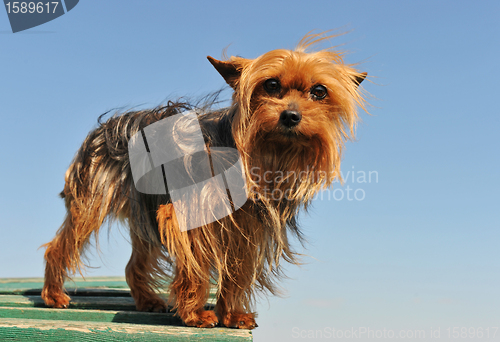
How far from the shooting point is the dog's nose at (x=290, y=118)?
2.46 meters

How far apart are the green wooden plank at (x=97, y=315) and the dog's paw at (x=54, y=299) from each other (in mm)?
228

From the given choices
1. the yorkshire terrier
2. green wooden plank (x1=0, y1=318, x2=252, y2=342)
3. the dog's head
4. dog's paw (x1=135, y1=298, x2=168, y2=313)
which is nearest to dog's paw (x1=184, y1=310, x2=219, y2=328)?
the yorkshire terrier

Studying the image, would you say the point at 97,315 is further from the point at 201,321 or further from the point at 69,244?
the point at 201,321

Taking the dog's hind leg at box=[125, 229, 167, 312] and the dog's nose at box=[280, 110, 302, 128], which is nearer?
the dog's nose at box=[280, 110, 302, 128]

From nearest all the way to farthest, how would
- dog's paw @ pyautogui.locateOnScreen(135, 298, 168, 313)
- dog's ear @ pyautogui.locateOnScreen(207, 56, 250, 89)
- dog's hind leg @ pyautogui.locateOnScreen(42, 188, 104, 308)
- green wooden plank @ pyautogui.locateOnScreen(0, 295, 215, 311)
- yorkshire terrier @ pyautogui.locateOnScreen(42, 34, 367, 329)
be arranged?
yorkshire terrier @ pyautogui.locateOnScreen(42, 34, 367, 329) → dog's ear @ pyautogui.locateOnScreen(207, 56, 250, 89) → dog's hind leg @ pyautogui.locateOnScreen(42, 188, 104, 308) → dog's paw @ pyautogui.locateOnScreen(135, 298, 168, 313) → green wooden plank @ pyautogui.locateOnScreen(0, 295, 215, 311)

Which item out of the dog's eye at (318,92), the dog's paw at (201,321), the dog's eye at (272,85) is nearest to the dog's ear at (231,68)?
the dog's eye at (272,85)

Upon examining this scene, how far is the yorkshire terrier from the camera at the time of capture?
259 centimetres

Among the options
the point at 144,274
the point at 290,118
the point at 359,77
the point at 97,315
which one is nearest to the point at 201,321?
the point at 97,315

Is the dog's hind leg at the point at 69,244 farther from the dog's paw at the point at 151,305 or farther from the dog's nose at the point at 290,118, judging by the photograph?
the dog's nose at the point at 290,118

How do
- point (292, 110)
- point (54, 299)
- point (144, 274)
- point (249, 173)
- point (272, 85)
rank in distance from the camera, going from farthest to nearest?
point (144, 274)
point (54, 299)
point (249, 173)
point (272, 85)
point (292, 110)

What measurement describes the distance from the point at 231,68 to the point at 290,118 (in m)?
0.62

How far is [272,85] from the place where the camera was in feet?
8.54

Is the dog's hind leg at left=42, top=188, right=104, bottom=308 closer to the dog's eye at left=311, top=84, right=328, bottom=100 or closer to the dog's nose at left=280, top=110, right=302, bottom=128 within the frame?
the dog's nose at left=280, top=110, right=302, bottom=128

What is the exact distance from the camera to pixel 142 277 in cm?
386
